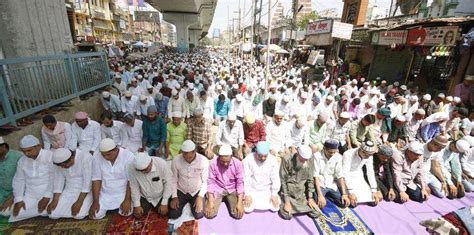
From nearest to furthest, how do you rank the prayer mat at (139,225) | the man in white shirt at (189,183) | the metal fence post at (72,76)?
the prayer mat at (139,225), the man in white shirt at (189,183), the metal fence post at (72,76)

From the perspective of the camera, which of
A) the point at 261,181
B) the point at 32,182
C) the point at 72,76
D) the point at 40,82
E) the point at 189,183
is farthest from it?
the point at 72,76

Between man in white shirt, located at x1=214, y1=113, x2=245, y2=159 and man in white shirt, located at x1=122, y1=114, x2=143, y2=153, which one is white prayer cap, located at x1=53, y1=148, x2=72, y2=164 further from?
man in white shirt, located at x1=214, y1=113, x2=245, y2=159

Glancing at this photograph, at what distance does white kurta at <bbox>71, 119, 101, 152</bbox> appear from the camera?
177 inches

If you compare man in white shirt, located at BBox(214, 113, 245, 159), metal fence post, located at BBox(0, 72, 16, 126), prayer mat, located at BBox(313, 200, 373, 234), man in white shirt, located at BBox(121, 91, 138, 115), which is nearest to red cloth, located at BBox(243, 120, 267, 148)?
man in white shirt, located at BBox(214, 113, 245, 159)

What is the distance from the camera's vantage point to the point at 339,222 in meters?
3.42

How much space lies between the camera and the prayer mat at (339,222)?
3285 mm

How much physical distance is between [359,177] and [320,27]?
14.8m

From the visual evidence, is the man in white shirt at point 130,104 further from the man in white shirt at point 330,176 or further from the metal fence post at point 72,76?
the man in white shirt at point 330,176

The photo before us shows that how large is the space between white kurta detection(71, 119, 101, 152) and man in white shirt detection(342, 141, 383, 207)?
474 cm

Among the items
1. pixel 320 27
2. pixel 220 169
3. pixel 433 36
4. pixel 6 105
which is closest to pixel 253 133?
pixel 220 169

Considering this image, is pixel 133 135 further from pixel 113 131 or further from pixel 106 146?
pixel 106 146

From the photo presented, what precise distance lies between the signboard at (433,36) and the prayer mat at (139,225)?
1053 cm

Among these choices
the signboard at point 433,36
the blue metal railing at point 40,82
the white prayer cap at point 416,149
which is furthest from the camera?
the signboard at point 433,36

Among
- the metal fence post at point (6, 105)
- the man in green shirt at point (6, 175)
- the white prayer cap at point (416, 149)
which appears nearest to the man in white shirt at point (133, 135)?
the man in green shirt at point (6, 175)
